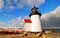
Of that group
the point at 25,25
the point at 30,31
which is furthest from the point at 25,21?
the point at 30,31

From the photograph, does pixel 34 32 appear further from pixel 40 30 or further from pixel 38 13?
pixel 38 13

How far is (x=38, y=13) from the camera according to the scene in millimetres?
21016

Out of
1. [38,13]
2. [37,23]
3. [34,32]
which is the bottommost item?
[34,32]

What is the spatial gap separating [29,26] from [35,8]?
3.16 m

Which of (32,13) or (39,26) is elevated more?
(32,13)

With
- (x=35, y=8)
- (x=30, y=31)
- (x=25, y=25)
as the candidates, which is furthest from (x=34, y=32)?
(x=35, y=8)

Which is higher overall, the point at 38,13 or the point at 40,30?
the point at 38,13

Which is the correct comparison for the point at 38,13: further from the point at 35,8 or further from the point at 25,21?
the point at 25,21

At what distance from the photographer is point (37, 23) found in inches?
808

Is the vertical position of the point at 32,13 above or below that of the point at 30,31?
above

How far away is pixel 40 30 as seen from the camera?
21.0 metres

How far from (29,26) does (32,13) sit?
2206 millimetres

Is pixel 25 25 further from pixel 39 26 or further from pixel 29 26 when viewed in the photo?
pixel 39 26

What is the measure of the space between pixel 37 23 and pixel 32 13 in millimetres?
1884
